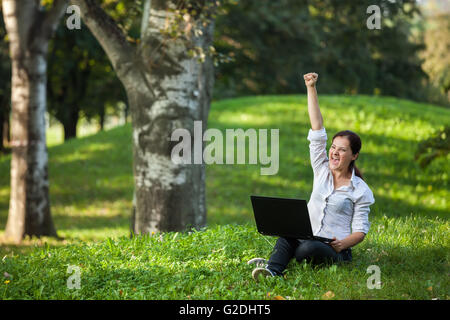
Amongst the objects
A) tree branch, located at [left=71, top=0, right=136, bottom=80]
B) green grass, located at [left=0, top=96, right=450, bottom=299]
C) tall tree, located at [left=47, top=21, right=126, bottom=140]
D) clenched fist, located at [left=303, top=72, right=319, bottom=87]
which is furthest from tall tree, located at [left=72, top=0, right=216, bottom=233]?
tall tree, located at [left=47, top=21, right=126, bottom=140]

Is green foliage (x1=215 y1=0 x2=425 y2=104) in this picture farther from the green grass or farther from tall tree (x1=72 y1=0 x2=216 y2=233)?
tall tree (x1=72 y1=0 x2=216 y2=233)

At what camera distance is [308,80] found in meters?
5.30

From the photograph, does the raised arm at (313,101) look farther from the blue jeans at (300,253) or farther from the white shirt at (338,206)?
the blue jeans at (300,253)

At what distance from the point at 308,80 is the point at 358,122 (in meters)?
11.9

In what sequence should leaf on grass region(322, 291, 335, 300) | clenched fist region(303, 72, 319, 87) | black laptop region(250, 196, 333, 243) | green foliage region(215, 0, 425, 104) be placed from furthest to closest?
green foliage region(215, 0, 425, 104) < clenched fist region(303, 72, 319, 87) < black laptop region(250, 196, 333, 243) < leaf on grass region(322, 291, 335, 300)

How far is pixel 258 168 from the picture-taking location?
50.2 feet

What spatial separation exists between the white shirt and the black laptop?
0.21 m

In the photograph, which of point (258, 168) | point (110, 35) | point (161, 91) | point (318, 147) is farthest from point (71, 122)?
point (318, 147)

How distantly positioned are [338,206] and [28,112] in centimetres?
796

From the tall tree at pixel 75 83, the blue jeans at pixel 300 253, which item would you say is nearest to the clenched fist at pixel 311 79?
the blue jeans at pixel 300 253

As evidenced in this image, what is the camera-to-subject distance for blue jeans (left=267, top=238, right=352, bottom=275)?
5.03 meters
